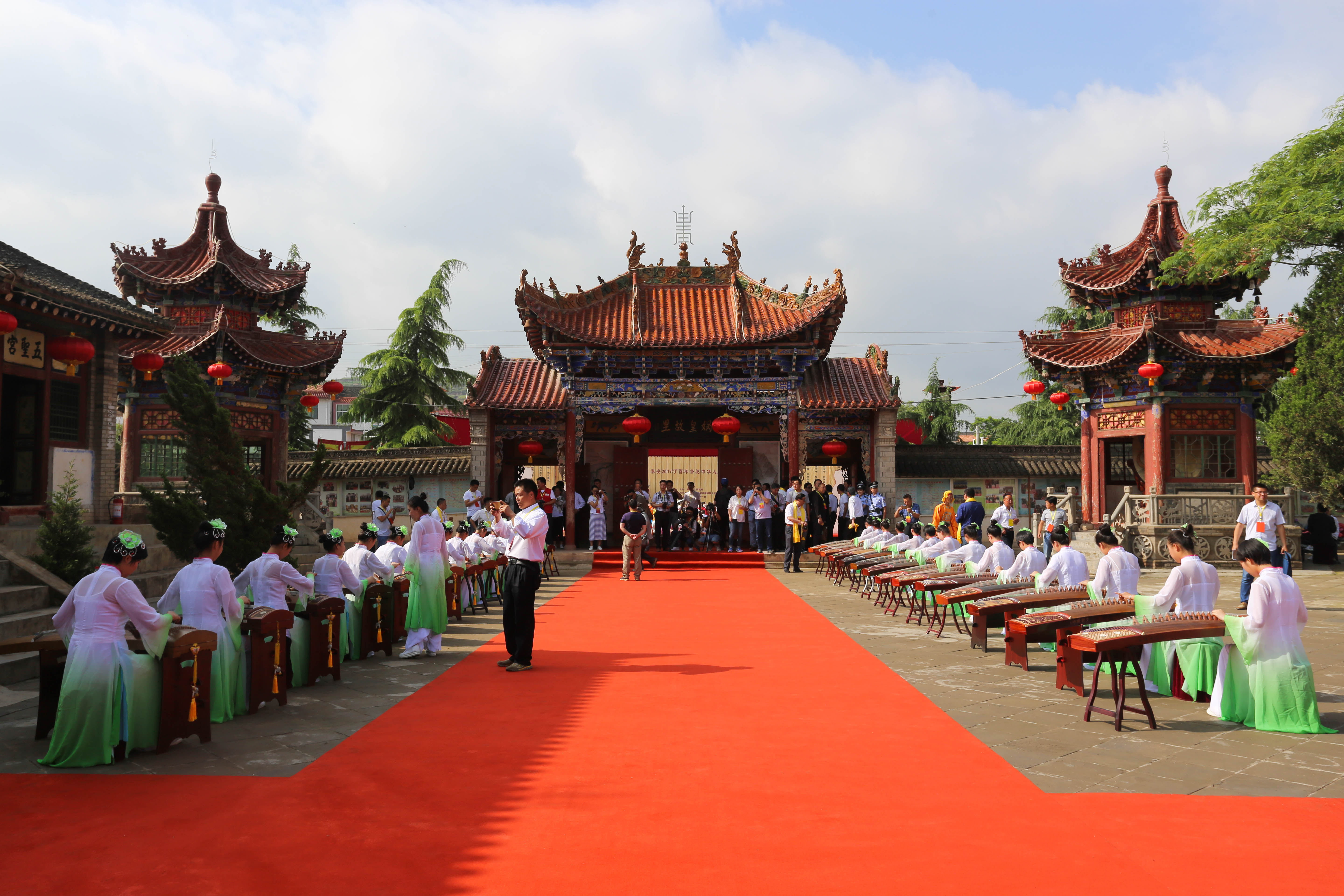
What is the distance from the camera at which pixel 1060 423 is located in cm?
2867

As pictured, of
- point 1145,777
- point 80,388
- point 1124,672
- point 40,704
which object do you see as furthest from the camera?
point 80,388

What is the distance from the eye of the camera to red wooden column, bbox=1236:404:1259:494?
16641mm

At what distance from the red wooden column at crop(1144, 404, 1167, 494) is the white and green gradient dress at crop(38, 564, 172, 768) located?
16.5m

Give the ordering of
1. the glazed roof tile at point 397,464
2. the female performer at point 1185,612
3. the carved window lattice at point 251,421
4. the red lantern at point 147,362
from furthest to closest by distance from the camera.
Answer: the glazed roof tile at point 397,464 → the carved window lattice at point 251,421 → the red lantern at point 147,362 → the female performer at point 1185,612

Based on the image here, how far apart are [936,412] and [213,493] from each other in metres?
26.5

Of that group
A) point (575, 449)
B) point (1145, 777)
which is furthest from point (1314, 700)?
point (575, 449)

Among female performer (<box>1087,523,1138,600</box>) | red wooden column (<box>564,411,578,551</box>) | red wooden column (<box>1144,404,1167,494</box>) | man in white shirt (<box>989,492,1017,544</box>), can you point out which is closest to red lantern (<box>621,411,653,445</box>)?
red wooden column (<box>564,411,578,551</box>)

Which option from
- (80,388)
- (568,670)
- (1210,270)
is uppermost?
(1210,270)

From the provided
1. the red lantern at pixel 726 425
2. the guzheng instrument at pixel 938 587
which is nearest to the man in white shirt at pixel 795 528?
the red lantern at pixel 726 425

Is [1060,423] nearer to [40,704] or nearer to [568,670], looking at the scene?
[568,670]

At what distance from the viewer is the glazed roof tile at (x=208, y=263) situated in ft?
59.3

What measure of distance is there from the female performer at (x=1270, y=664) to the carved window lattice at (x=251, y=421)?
56.0 ft

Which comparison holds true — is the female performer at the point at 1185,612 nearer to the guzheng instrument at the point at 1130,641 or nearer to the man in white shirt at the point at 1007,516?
the guzheng instrument at the point at 1130,641

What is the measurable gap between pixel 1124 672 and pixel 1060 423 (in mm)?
25612
